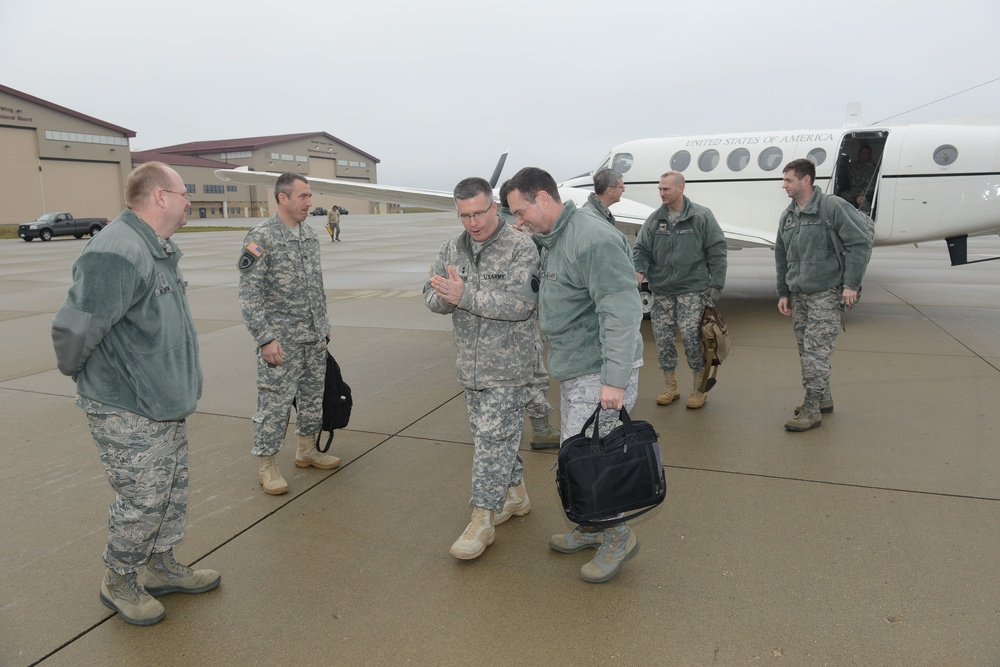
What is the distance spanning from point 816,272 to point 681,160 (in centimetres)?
664

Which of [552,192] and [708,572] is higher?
[552,192]

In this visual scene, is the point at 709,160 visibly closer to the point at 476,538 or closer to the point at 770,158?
the point at 770,158

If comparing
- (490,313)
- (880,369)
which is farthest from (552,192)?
(880,369)

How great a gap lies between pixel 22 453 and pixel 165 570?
102 inches

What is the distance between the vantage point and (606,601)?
2.95 metres

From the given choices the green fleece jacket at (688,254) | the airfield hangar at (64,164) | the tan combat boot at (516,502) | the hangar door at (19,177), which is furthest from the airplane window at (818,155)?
the hangar door at (19,177)

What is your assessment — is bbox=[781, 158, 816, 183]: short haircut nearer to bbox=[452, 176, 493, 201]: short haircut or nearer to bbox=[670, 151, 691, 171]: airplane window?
bbox=[452, 176, 493, 201]: short haircut

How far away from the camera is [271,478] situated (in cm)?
411

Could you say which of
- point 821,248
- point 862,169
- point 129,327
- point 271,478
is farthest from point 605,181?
point 862,169

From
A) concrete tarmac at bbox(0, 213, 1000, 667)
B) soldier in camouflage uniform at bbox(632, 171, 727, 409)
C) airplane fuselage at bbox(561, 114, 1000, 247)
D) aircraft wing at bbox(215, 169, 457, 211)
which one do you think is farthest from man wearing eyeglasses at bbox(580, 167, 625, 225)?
aircraft wing at bbox(215, 169, 457, 211)

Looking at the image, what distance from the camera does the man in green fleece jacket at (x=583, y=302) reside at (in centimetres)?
289

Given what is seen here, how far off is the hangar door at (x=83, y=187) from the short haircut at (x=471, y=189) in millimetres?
55834

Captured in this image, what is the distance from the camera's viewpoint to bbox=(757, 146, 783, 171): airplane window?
33.8 ft

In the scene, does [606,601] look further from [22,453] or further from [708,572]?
[22,453]
